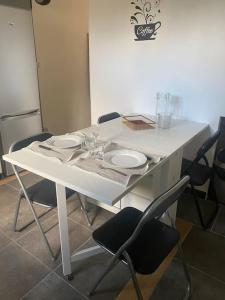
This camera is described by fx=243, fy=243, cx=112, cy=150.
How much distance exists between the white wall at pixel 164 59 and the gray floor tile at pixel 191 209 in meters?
0.76

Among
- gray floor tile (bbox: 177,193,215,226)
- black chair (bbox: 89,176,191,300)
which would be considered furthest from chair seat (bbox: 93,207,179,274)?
gray floor tile (bbox: 177,193,215,226)

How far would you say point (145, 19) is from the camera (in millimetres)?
2367

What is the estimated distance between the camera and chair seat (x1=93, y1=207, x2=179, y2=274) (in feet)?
3.84

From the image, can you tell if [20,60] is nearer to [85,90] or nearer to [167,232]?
[85,90]

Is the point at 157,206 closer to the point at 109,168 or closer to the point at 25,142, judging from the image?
the point at 109,168

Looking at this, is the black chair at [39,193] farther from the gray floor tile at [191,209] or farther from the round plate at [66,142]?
the gray floor tile at [191,209]

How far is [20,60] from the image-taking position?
2584mm

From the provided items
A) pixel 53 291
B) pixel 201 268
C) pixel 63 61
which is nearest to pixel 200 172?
pixel 201 268

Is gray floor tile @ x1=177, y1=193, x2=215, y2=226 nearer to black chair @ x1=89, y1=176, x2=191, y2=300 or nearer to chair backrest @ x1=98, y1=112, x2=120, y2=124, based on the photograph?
black chair @ x1=89, y1=176, x2=191, y2=300

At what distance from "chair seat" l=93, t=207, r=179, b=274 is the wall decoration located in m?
1.80

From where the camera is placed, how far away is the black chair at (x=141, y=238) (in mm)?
1077

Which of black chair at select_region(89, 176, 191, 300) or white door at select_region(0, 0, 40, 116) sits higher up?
white door at select_region(0, 0, 40, 116)

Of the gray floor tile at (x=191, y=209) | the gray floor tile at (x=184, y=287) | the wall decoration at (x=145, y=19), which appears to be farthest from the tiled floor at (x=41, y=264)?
the wall decoration at (x=145, y=19)

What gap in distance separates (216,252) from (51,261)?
1.19m
